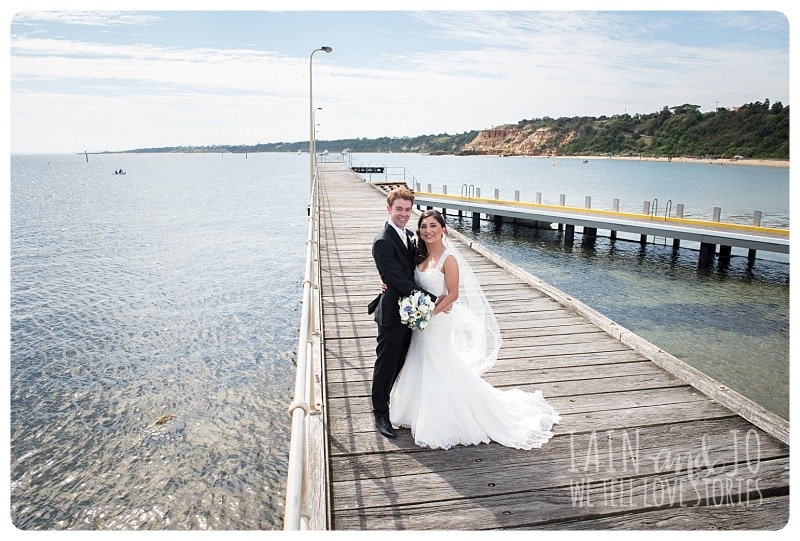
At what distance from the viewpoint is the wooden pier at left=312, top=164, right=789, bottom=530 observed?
3.47 m

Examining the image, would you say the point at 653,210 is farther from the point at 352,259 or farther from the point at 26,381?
the point at 26,381

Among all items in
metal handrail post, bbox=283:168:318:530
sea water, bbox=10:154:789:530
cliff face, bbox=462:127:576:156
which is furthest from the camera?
cliff face, bbox=462:127:576:156

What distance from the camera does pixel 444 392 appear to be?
14.0ft

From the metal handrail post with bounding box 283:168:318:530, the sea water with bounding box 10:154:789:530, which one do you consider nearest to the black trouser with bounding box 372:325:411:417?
the metal handrail post with bounding box 283:168:318:530

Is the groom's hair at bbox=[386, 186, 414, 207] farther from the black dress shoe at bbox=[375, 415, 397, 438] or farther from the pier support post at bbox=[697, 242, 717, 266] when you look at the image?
the pier support post at bbox=[697, 242, 717, 266]

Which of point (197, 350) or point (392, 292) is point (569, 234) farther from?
point (392, 292)

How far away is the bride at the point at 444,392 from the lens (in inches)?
167

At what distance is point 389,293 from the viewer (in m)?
4.29

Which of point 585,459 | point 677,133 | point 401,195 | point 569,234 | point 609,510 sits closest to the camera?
point 609,510

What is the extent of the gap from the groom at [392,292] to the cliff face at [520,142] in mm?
154520

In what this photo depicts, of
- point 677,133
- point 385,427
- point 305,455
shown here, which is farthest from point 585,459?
point 677,133

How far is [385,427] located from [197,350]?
10646 mm

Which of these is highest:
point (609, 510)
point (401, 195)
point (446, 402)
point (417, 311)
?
point (401, 195)

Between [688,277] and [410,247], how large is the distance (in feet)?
60.9
